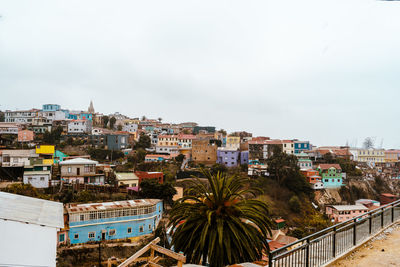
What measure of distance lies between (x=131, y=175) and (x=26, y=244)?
2414 cm

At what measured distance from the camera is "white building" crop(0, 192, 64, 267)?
21.8 feet

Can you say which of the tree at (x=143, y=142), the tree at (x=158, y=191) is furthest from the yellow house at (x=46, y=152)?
the tree at (x=143, y=142)

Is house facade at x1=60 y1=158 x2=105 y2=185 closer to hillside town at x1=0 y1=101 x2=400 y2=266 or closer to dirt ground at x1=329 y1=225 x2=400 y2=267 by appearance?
hillside town at x1=0 y1=101 x2=400 y2=266

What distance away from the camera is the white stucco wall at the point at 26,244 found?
6539 mm

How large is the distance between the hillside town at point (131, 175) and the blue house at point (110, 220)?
8 cm

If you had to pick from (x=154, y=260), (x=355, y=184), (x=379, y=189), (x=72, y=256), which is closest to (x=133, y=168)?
(x=72, y=256)

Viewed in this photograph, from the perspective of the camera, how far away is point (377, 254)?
5727mm

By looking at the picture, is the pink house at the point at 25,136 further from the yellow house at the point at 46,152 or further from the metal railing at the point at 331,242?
the metal railing at the point at 331,242

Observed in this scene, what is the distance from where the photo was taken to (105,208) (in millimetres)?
20609

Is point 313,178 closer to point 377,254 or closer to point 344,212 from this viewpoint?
point 344,212

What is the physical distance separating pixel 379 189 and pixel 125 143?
47.3 metres

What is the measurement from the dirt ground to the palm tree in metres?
2.02

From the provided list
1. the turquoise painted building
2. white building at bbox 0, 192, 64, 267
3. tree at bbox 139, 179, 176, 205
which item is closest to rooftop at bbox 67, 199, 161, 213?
tree at bbox 139, 179, 176, 205

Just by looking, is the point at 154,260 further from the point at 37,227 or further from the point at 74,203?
the point at 74,203
